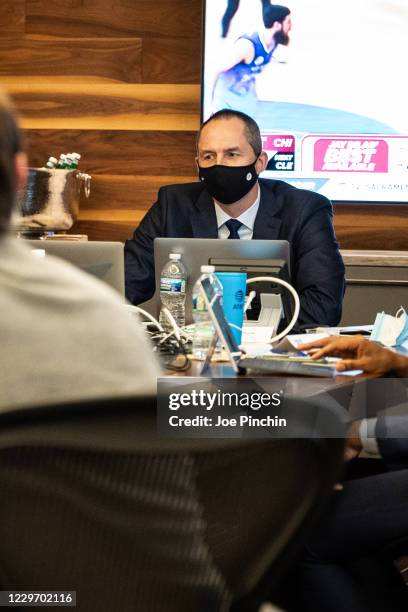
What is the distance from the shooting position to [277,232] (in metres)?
3.04

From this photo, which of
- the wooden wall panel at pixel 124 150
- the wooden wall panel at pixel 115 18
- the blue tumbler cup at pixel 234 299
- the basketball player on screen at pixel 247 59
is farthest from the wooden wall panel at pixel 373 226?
the blue tumbler cup at pixel 234 299

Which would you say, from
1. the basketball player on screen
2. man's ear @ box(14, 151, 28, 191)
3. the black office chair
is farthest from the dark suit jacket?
the black office chair

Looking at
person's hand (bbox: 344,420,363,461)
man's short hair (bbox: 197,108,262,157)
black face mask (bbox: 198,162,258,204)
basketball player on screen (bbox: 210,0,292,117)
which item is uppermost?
basketball player on screen (bbox: 210,0,292,117)

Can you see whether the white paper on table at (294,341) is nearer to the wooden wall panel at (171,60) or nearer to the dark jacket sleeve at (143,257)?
the dark jacket sleeve at (143,257)

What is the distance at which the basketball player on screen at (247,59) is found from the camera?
391 centimetres

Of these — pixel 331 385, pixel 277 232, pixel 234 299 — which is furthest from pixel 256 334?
pixel 277 232

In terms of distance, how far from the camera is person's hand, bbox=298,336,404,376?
69.2 inches

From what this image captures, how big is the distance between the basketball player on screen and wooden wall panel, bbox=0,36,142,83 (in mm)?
440

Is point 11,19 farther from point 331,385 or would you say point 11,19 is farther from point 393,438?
point 331,385

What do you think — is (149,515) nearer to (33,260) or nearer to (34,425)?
(34,425)

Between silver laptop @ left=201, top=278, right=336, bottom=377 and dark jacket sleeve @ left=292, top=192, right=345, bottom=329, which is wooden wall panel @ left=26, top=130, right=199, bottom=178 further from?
silver laptop @ left=201, top=278, right=336, bottom=377

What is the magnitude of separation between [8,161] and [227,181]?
214 cm

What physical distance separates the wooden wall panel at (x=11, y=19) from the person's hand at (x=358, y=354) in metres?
2.95

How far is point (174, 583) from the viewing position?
799 mm
